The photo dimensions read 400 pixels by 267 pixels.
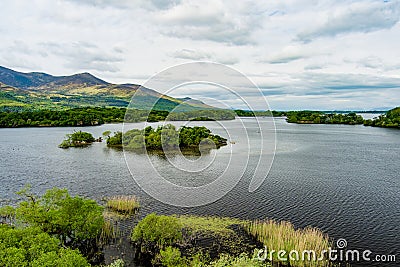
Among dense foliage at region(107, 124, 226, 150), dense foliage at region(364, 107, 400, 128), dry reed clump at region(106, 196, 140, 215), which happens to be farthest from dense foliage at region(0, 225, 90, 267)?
dense foliage at region(364, 107, 400, 128)

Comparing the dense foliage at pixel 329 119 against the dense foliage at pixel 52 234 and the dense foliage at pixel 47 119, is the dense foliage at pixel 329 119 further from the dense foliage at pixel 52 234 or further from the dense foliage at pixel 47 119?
the dense foliage at pixel 52 234

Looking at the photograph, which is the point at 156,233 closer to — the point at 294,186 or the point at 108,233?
the point at 108,233

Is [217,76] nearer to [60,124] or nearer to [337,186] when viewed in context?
[337,186]

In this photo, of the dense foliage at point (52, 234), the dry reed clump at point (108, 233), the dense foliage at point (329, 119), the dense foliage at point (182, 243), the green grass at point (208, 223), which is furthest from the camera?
the dense foliage at point (329, 119)

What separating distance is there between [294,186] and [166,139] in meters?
29.1

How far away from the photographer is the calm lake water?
21.7 meters

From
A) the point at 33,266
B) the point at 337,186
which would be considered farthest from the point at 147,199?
the point at 337,186

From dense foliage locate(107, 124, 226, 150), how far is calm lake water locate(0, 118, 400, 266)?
558cm

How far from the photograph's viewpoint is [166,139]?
2175 inches

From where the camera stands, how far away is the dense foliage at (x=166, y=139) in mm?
54375

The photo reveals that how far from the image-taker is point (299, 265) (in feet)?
50.2

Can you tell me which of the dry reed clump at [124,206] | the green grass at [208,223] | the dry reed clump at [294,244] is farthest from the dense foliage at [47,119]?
the dry reed clump at [294,244]

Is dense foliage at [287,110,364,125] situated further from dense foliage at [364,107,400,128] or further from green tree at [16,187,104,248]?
green tree at [16,187,104,248]

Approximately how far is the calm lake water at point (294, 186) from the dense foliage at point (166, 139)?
18.3ft
